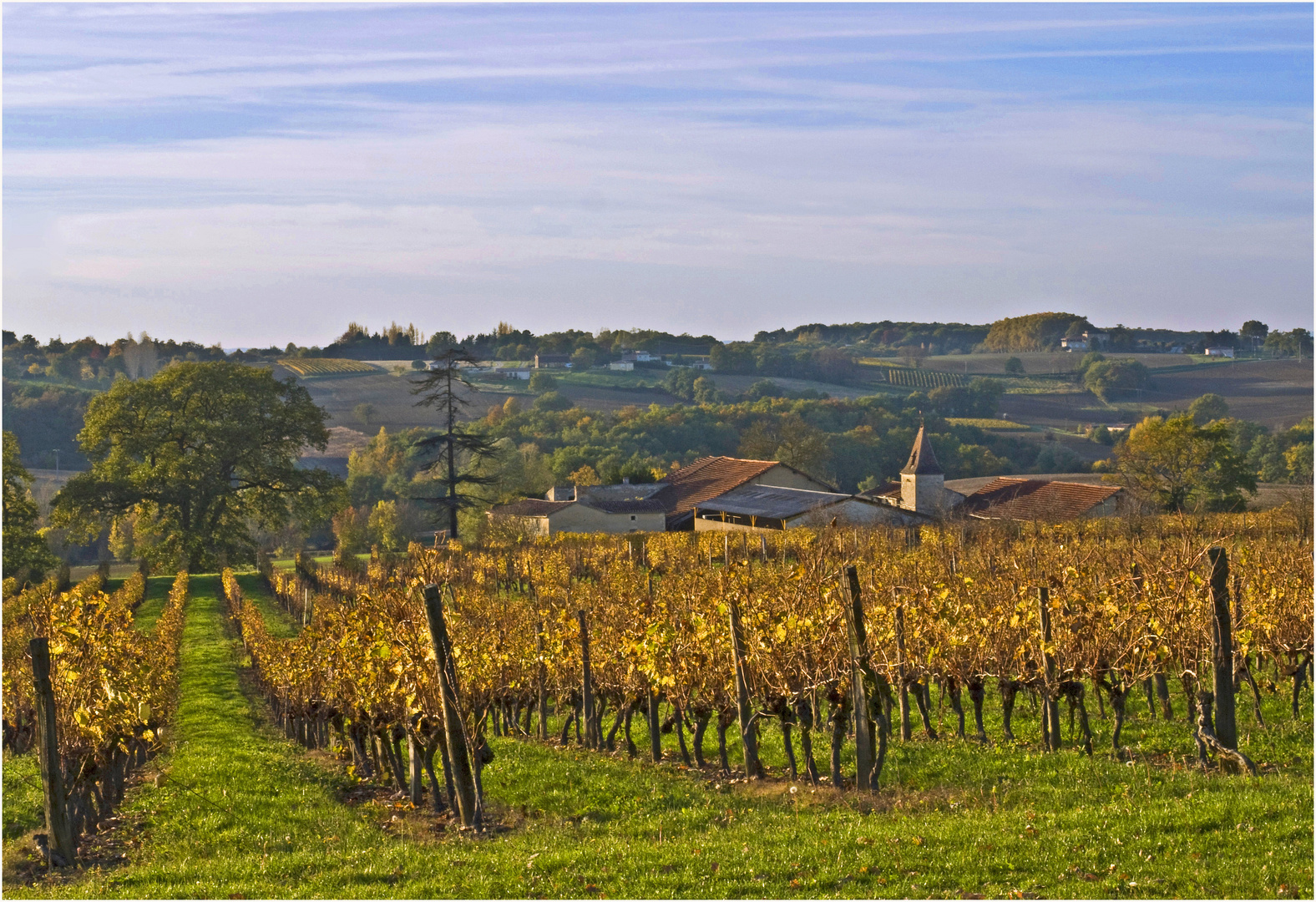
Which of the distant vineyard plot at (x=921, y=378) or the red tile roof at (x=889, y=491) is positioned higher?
the distant vineyard plot at (x=921, y=378)

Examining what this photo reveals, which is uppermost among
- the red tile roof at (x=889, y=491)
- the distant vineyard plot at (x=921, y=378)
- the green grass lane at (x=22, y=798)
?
the distant vineyard plot at (x=921, y=378)

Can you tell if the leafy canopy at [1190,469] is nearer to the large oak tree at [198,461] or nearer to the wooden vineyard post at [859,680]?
the large oak tree at [198,461]

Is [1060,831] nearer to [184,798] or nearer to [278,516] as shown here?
[184,798]

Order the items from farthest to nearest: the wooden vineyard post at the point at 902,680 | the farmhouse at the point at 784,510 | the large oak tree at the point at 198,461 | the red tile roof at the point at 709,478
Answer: the red tile roof at the point at 709,478 → the farmhouse at the point at 784,510 → the large oak tree at the point at 198,461 → the wooden vineyard post at the point at 902,680

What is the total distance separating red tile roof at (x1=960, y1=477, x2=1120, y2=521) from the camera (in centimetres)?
4472

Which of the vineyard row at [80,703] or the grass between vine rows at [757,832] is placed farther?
the vineyard row at [80,703]

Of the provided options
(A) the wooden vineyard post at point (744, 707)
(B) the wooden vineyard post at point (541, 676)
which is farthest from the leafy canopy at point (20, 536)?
(A) the wooden vineyard post at point (744, 707)

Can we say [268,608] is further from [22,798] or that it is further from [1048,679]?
[1048,679]

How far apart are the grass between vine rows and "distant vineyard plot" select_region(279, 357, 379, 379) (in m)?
124

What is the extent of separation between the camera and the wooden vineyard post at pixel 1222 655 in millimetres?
8836

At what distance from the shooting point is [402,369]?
133m

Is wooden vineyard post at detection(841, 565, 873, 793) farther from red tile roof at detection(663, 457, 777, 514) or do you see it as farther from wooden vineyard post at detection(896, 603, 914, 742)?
red tile roof at detection(663, 457, 777, 514)

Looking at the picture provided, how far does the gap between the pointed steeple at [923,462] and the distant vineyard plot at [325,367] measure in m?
91.9

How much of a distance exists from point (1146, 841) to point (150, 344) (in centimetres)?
13380
